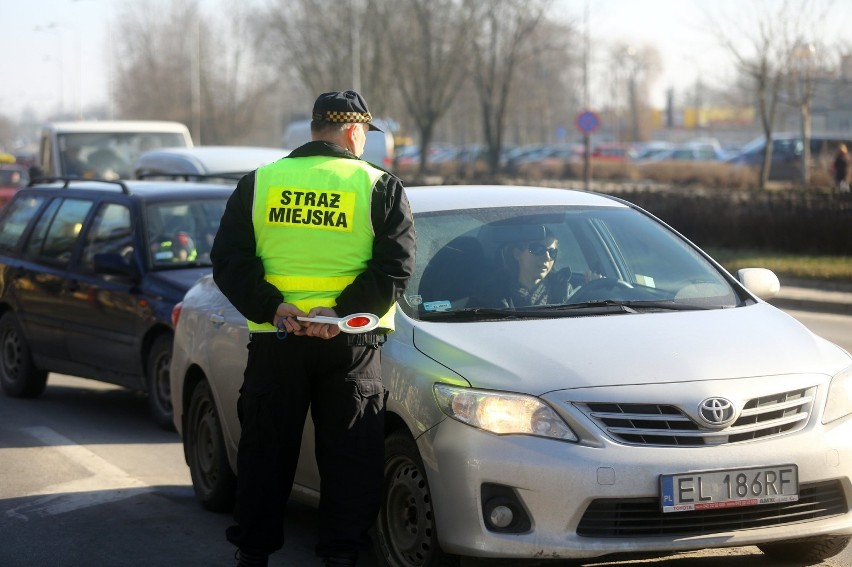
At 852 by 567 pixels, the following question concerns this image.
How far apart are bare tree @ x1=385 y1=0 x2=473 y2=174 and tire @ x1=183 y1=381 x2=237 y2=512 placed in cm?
4814

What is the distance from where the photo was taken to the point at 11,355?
10.8m

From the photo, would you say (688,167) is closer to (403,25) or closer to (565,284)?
(403,25)

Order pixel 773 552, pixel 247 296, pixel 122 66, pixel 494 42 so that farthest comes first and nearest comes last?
pixel 122 66
pixel 494 42
pixel 773 552
pixel 247 296

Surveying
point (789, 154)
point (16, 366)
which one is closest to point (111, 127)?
point (16, 366)

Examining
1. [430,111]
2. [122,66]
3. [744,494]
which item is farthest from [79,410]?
[122,66]

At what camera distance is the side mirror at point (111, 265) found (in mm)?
9148

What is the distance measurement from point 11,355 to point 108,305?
5.57 feet

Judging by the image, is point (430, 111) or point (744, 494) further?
point (430, 111)

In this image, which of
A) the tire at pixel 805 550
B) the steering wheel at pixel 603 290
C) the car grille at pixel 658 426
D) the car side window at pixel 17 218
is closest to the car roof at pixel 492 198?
the steering wheel at pixel 603 290

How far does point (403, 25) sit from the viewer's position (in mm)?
60062

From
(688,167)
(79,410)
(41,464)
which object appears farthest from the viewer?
(688,167)

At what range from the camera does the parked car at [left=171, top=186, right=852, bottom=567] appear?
4.52 meters

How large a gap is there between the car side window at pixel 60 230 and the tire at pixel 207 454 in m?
3.69

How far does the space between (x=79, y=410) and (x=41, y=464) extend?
228cm
